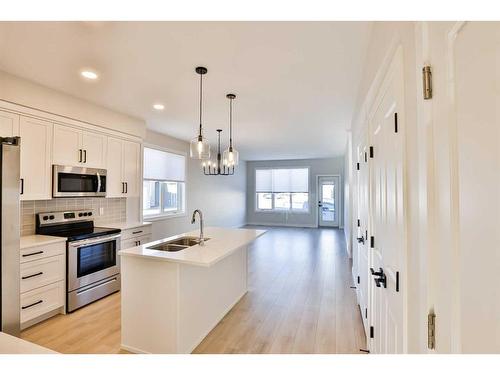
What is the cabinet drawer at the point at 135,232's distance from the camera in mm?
3717

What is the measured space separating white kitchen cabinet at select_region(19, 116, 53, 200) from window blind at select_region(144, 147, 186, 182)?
2092 millimetres

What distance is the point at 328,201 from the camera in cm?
968

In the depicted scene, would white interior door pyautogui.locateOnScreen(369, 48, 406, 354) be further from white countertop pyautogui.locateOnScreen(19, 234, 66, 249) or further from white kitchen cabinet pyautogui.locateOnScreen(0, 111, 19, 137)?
white kitchen cabinet pyautogui.locateOnScreen(0, 111, 19, 137)

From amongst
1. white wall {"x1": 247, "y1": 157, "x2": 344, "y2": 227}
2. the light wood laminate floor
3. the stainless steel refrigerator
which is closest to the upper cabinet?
the light wood laminate floor

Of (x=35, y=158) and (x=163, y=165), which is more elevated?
(x=163, y=165)

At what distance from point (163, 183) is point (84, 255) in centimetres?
267

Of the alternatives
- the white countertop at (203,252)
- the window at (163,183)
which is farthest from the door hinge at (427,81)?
the window at (163,183)

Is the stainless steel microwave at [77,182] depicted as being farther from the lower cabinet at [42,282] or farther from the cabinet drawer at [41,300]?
the cabinet drawer at [41,300]

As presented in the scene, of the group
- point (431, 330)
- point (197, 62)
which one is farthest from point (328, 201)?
point (431, 330)

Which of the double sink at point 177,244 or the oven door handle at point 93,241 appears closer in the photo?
the double sink at point 177,244

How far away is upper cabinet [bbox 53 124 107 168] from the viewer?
3.09 m

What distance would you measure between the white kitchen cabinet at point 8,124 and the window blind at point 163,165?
92.9 inches

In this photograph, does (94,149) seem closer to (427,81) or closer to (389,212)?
(389,212)
